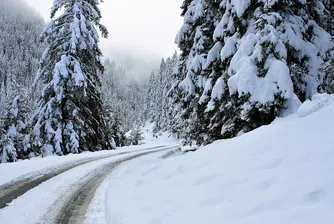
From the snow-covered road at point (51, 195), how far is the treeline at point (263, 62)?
521 cm

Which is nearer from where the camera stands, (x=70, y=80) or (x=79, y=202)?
(x=79, y=202)

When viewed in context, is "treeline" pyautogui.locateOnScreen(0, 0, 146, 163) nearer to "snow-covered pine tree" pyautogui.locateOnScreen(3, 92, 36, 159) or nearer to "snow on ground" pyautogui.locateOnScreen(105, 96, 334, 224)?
"snow on ground" pyautogui.locateOnScreen(105, 96, 334, 224)

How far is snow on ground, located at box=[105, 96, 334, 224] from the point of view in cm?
365

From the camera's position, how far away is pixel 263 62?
8305mm

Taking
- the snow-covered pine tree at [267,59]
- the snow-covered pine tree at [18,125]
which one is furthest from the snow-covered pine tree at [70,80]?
the snow-covered pine tree at [18,125]

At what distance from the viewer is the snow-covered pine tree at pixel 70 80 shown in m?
16.8

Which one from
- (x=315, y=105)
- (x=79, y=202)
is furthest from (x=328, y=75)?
(x=79, y=202)

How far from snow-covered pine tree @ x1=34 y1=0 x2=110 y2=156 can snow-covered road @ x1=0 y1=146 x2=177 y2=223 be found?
6436 millimetres

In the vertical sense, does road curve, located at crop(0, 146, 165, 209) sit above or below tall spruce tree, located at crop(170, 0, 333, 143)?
below

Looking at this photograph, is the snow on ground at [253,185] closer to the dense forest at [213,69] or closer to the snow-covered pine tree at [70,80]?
the dense forest at [213,69]

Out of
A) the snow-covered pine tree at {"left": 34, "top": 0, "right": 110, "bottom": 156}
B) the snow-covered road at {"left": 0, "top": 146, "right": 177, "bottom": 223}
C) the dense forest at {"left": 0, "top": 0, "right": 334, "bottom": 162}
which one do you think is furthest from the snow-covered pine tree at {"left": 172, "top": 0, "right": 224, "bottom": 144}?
the snow-covered pine tree at {"left": 34, "top": 0, "right": 110, "bottom": 156}

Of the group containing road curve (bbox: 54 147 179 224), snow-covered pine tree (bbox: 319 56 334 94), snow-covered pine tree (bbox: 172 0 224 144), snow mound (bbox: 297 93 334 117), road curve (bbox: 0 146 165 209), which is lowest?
road curve (bbox: 54 147 179 224)

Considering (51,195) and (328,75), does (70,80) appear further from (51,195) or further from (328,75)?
(328,75)

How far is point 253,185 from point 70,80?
15271 mm
